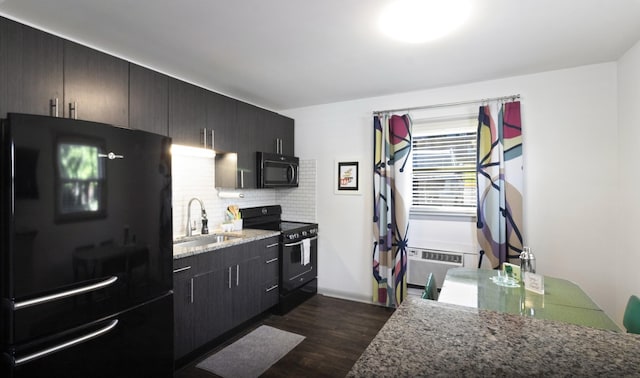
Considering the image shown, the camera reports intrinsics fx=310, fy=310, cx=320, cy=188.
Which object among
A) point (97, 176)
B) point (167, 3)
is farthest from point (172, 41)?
point (97, 176)

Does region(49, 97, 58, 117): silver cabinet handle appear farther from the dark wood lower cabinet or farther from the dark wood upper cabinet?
the dark wood lower cabinet

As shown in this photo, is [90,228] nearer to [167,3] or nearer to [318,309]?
[167,3]

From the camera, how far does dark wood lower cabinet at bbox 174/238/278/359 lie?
7.73 feet

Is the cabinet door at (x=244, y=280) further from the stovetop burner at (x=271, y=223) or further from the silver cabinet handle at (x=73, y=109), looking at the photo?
the silver cabinet handle at (x=73, y=109)

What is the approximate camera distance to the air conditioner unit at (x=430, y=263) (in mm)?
3283

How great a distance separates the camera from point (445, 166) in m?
3.45

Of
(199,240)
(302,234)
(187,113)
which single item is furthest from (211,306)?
(187,113)

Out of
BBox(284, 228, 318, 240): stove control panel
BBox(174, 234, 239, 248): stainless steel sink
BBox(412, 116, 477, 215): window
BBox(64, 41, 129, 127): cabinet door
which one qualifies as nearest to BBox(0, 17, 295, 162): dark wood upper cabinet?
BBox(64, 41, 129, 127): cabinet door

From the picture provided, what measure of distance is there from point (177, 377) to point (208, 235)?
1272mm

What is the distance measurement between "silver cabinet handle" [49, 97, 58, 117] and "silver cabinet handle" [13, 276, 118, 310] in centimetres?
106

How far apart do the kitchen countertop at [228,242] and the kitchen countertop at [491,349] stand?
1901 millimetres

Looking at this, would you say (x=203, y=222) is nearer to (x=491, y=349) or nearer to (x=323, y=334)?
(x=323, y=334)

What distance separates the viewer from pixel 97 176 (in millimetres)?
1723

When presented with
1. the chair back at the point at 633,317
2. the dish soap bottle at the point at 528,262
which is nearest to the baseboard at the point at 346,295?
the dish soap bottle at the point at 528,262
